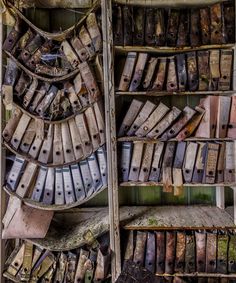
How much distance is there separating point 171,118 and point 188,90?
22cm

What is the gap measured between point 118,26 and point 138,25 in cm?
13

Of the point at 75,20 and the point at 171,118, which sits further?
the point at 75,20

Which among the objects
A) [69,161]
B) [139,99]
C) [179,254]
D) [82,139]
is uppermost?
[139,99]

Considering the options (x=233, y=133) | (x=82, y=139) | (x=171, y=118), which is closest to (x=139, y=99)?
(x=171, y=118)

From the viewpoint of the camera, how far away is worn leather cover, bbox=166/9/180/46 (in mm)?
2070

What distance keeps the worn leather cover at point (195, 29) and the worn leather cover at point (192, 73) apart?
0.24 ft

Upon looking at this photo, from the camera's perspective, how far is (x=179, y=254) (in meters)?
1.98

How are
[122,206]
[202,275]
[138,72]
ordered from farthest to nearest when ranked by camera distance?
[122,206]
[138,72]
[202,275]

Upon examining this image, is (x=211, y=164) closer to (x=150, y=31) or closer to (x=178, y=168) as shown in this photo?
(x=178, y=168)

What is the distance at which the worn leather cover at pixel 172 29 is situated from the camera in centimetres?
207

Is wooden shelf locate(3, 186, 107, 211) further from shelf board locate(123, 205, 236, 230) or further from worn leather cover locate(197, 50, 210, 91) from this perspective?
worn leather cover locate(197, 50, 210, 91)

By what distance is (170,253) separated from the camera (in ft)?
6.48

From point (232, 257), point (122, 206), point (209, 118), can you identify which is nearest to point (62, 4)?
point (209, 118)

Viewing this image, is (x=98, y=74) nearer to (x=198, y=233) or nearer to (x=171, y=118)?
(x=171, y=118)
